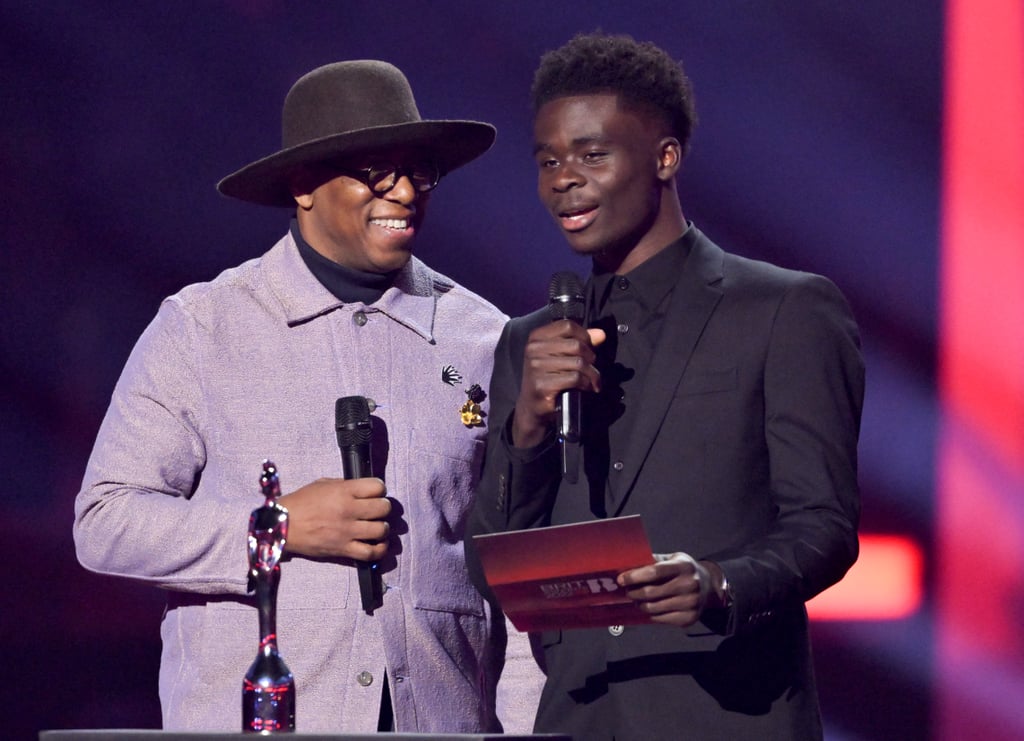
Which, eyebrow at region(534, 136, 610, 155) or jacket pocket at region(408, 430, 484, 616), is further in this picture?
jacket pocket at region(408, 430, 484, 616)

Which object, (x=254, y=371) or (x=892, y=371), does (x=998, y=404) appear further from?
(x=254, y=371)

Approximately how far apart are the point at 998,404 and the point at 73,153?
2.82 m

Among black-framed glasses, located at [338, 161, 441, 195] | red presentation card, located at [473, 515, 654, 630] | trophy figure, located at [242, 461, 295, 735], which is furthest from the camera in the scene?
black-framed glasses, located at [338, 161, 441, 195]

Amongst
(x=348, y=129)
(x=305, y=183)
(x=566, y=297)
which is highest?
(x=348, y=129)

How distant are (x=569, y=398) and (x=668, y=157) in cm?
62

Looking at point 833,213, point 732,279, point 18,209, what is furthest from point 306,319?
point 833,213

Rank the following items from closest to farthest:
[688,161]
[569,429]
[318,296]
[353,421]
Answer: [569,429] < [353,421] < [318,296] < [688,161]

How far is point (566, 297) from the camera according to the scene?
8.36 feet

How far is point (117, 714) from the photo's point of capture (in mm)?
4254

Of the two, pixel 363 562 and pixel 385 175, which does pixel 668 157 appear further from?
pixel 363 562

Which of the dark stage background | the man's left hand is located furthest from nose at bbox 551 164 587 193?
the dark stage background

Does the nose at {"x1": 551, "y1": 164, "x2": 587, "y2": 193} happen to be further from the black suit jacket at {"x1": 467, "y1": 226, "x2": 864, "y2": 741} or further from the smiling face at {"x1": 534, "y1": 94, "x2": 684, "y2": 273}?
the black suit jacket at {"x1": 467, "y1": 226, "x2": 864, "y2": 741}

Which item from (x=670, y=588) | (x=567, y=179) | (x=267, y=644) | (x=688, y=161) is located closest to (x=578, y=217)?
(x=567, y=179)

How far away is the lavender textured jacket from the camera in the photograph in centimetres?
279
